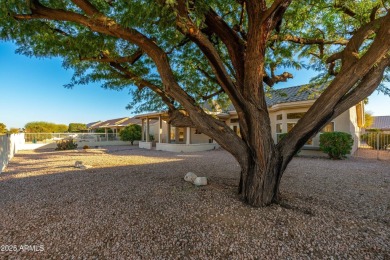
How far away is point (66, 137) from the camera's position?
2103 cm

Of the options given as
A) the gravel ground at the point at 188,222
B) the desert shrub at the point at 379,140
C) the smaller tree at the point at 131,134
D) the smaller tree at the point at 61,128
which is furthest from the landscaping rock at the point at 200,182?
the smaller tree at the point at 61,128

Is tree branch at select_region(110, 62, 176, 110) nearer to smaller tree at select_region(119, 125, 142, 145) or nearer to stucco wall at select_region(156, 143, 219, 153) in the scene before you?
stucco wall at select_region(156, 143, 219, 153)

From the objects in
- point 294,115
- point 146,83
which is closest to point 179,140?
point 294,115

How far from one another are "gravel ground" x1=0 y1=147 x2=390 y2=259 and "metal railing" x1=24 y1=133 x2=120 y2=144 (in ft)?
57.9

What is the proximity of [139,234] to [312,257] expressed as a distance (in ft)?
8.08

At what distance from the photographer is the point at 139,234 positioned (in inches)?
114

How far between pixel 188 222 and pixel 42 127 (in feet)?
133

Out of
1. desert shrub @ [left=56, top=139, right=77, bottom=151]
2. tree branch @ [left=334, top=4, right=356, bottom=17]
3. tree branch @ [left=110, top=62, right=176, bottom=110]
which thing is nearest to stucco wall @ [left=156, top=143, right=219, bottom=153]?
desert shrub @ [left=56, top=139, right=77, bottom=151]

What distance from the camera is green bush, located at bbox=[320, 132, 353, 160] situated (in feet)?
33.8

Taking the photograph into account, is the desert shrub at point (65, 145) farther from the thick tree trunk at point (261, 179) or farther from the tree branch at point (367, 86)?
the tree branch at point (367, 86)

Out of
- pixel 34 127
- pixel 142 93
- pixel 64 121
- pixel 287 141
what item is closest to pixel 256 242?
pixel 287 141

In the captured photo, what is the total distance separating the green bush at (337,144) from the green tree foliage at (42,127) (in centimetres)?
4038

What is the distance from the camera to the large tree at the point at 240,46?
324 cm

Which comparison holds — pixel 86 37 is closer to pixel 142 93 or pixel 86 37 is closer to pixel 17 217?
pixel 142 93
